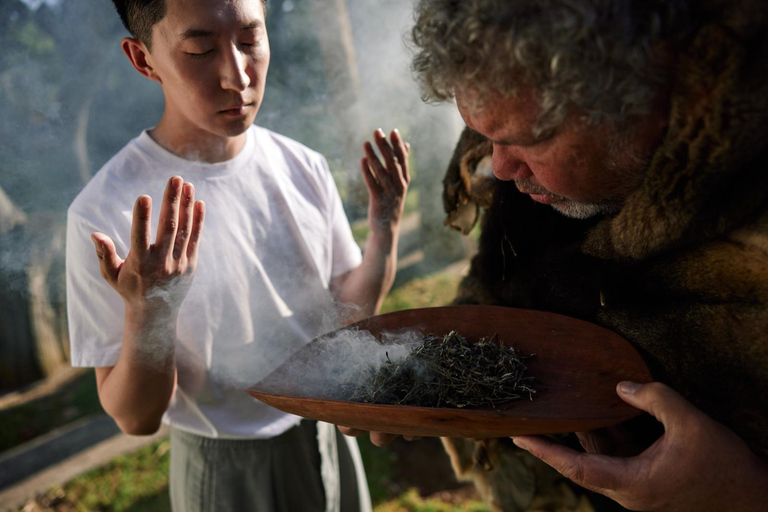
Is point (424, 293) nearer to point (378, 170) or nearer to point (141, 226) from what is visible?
point (378, 170)

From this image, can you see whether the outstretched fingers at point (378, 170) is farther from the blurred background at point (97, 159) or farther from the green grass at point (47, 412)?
the green grass at point (47, 412)

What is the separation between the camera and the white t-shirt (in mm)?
2189

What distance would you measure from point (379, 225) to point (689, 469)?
180 centimetres

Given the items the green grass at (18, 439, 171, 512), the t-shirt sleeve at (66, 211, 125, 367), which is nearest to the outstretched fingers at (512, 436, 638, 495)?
the t-shirt sleeve at (66, 211, 125, 367)

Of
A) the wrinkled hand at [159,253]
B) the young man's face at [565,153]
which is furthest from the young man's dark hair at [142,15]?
the young man's face at [565,153]

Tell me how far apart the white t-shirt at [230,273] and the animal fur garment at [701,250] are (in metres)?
1.25

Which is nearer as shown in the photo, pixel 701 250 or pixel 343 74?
pixel 701 250

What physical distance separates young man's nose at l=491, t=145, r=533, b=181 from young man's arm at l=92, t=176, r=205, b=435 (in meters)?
1.10

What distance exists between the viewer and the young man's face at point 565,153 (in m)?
1.67

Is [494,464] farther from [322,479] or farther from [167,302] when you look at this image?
[167,302]

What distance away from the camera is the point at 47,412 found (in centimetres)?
574

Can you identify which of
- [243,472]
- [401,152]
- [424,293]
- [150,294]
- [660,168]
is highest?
[660,168]

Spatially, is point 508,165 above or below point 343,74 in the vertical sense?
below

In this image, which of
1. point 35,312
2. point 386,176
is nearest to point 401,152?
point 386,176
